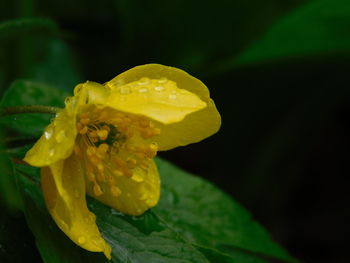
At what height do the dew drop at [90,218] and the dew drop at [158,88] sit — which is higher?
the dew drop at [158,88]

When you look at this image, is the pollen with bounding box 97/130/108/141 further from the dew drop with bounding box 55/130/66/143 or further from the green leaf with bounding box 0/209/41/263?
the green leaf with bounding box 0/209/41/263

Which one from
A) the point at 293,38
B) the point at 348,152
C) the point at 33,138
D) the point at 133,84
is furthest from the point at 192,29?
the point at 133,84

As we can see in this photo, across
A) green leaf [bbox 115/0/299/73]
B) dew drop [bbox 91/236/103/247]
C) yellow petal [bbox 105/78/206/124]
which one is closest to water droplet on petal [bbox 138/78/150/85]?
yellow petal [bbox 105/78/206/124]

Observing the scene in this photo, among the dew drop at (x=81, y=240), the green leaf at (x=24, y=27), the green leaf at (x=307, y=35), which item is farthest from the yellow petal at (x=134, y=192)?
the green leaf at (x=307, y=35)

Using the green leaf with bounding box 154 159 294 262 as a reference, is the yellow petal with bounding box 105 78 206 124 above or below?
above

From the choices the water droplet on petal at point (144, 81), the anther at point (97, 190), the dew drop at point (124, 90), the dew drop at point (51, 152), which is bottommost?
the anther at point (97, 190)

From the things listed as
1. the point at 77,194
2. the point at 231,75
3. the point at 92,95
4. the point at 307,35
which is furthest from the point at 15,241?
the point at 231,75

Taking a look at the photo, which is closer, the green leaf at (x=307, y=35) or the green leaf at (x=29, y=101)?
the green leaf at (x=29, y=101)

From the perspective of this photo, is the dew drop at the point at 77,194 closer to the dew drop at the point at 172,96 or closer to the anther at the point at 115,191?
the anther at the point at 115,191

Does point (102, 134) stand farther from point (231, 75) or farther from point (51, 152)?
point (231, 75)
